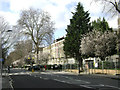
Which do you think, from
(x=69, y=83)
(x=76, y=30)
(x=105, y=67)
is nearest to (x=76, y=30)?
(x=76, y=30)

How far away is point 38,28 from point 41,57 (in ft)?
153

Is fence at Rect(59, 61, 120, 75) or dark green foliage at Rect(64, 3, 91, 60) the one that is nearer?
fence at Rect(59, 61, 120, 75)

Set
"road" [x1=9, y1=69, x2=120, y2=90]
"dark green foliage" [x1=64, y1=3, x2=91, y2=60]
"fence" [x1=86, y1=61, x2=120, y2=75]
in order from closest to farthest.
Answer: "road" [x1=9, y1=69, x2=120, y2=90] → "fence" [x1=86, y1=61, x2=120, y2=75] → "dark green foliage" [x1=64, y1=3, x2=91, y2=60]

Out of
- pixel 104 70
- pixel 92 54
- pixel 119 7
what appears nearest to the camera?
pixel 119 7

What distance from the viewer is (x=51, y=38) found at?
49719mm

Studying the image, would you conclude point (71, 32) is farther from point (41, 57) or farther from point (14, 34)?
point (41, 57)

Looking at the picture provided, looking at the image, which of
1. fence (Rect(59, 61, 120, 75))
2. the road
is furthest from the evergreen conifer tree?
the road

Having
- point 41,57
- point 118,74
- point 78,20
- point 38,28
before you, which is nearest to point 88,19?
point 78,20

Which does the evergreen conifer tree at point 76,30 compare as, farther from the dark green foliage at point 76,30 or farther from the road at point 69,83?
the road at point 69,83

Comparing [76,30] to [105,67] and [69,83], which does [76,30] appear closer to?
[105,67]

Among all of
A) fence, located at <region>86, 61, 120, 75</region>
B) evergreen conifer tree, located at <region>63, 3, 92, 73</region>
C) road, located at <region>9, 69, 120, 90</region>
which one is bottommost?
road, located at <region>9, 69, 120, 90</region>

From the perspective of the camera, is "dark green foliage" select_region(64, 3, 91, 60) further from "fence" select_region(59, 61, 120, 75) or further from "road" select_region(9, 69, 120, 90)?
"road" select_region(9, 69, 120, 90)

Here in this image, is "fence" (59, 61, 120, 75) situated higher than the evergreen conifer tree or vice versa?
the evergreen conifer tree

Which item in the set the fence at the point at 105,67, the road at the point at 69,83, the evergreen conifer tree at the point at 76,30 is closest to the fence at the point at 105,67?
the fence at the point at 105,67
